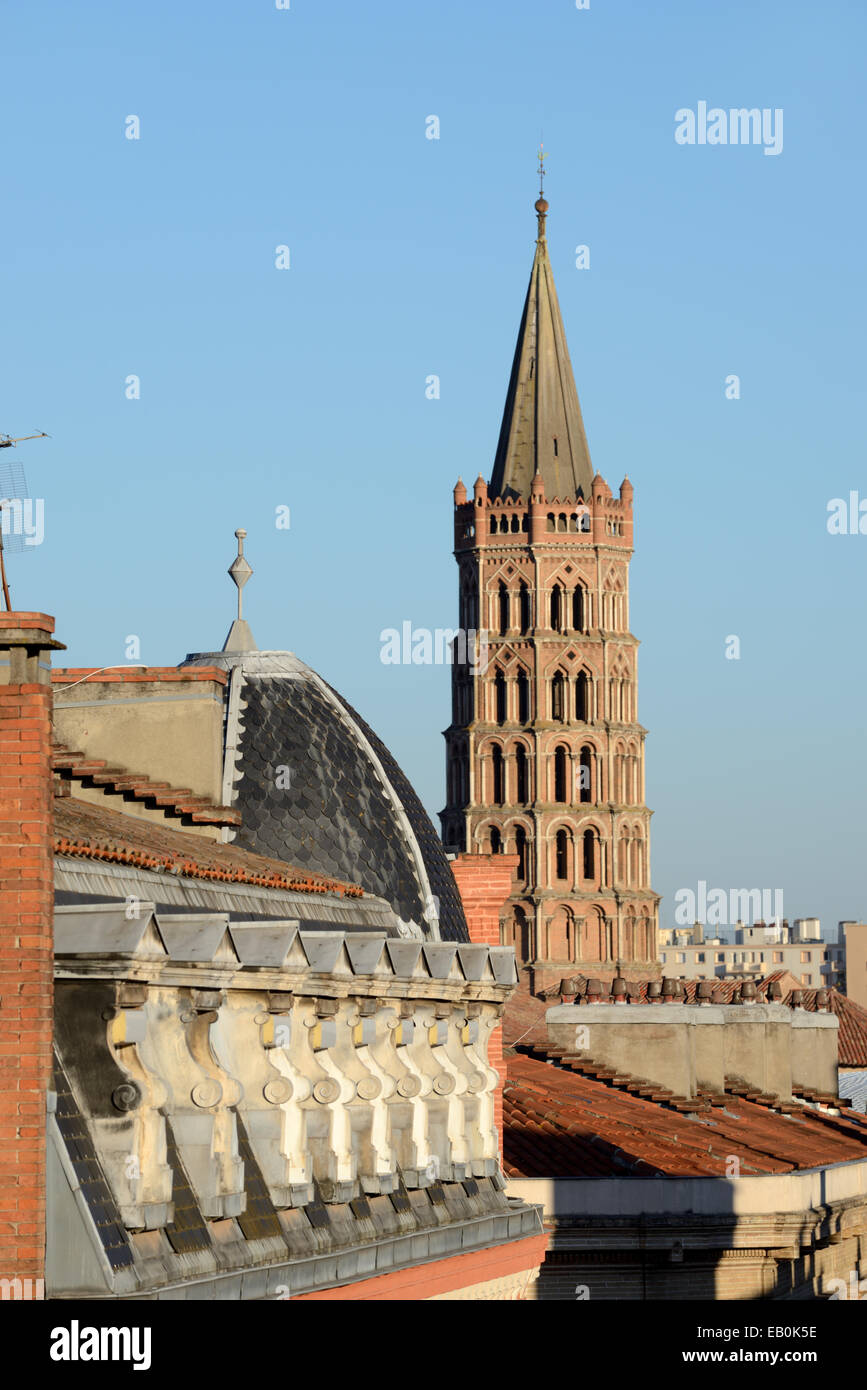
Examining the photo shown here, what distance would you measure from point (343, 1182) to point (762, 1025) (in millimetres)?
34162

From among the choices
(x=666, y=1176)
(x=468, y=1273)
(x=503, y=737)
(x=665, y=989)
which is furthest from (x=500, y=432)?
(x=468, y=1273)

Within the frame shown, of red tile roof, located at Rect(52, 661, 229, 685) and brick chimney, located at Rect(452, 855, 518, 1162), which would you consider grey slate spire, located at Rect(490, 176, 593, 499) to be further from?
red tile roof, located at Rect(52, 661, 229, 685)

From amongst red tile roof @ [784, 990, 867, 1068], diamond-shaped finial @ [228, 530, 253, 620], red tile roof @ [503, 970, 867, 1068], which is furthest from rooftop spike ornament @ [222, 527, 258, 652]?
red tile roof @ [784, 990, 867, 1068]

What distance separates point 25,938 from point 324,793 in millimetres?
18079

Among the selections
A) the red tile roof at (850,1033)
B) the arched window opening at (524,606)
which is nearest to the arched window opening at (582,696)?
the arched window opening at (524,606)

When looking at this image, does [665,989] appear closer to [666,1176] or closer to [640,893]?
[666,1176]

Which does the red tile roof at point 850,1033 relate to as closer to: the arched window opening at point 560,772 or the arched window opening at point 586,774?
the arched window opening at point 586,774

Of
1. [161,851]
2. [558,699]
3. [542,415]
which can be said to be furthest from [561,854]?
[161,851]

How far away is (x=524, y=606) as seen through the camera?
18675 centimetres

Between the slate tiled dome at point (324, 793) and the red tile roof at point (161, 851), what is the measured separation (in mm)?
3106

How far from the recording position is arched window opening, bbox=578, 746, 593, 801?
18338 cm

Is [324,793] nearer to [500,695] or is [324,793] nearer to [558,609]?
[500,695]

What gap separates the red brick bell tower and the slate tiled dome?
14044cm
